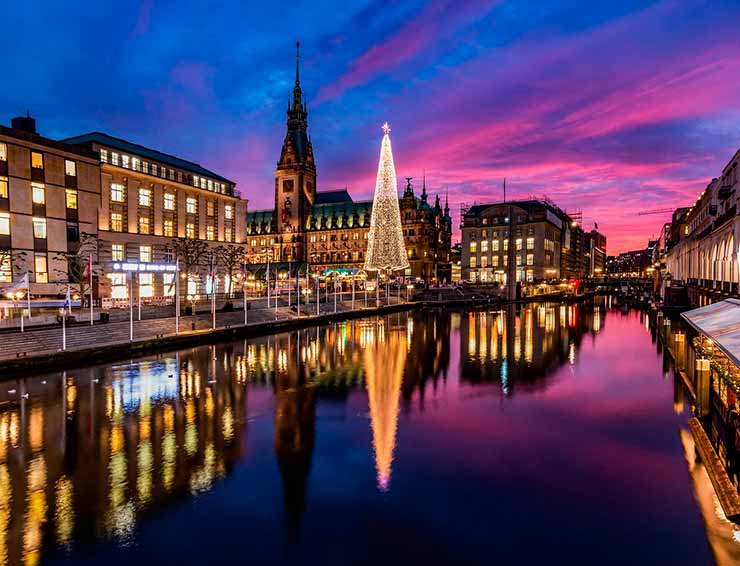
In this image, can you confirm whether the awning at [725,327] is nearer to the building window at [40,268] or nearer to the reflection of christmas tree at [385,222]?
the reflection of christmas tree at [385,222]

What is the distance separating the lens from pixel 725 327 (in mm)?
20125

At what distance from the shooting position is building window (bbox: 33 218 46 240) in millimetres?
53594

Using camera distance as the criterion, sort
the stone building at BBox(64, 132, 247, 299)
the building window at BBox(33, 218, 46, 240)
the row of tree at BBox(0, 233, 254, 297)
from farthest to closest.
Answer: the stone building at BBox(64, 132, 247, 299), the building window at BBox(33, 218, 46, 240), the row of tree at BBox(0, 233, 254, 297)

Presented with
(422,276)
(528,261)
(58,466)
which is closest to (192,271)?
(58,466)

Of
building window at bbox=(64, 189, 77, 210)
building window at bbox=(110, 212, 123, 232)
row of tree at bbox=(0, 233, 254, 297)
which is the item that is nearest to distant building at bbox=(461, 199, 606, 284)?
row of tree at bbox=(0, 233, 254, 297)

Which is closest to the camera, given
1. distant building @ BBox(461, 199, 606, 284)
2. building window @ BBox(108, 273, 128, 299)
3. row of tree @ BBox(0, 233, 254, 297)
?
row of tree @ BBox(0, 233, 254, 297)

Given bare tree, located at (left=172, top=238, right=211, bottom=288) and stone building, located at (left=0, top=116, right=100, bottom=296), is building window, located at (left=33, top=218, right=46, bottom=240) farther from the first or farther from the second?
bare tree, located at (left=172, top=238, right=211, bottom=288)

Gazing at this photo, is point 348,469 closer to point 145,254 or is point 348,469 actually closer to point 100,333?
point 100,333

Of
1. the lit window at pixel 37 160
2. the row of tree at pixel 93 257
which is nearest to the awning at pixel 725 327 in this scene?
the row of tree at pixel 93 257

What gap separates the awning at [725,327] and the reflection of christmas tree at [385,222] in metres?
45.1

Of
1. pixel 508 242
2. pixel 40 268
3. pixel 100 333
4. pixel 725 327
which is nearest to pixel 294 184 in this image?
pixel 508 242

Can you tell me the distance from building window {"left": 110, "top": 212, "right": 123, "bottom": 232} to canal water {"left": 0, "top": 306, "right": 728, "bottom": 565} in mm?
41144

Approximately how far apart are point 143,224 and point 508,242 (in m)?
107

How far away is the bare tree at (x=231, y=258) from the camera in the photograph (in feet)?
257
